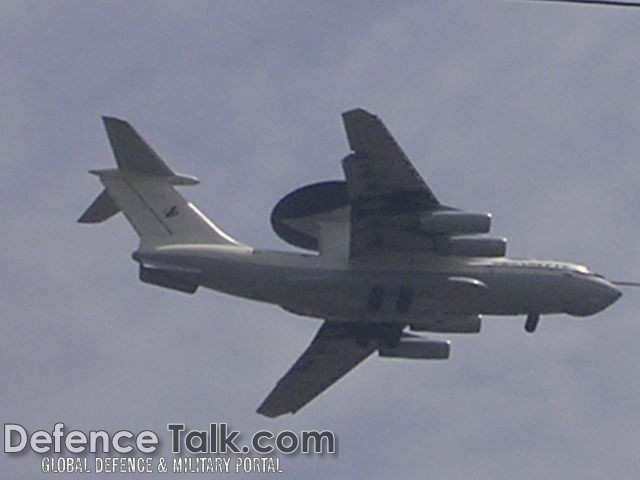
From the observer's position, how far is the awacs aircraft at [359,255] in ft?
116

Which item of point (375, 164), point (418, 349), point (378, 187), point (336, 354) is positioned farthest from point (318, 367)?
point (375, 164)

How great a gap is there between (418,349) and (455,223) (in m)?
4.96

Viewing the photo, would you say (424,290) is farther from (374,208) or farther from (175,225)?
(175,225)

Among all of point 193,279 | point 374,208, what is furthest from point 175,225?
point 374,208

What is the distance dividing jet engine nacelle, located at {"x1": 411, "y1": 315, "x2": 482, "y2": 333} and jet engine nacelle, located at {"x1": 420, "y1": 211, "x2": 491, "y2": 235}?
9.31 ft

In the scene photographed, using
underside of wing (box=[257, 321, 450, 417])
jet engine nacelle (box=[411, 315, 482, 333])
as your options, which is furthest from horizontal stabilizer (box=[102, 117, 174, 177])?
jet engine nacelle (box=[411, 315, 482, 333])

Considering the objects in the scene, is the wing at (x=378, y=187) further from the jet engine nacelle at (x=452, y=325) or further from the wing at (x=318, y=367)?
the wing at (x=318, y=367)

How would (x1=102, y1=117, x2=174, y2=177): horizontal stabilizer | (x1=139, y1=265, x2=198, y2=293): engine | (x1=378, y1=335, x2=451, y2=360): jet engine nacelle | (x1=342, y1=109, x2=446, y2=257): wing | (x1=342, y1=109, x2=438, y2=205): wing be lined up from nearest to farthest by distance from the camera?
1. (x1=342, y1=109, x2=438, y2=205): wing
2. (x1=342, y1=109, x2=446, y2=257): wing
3. (x1=139, y1=265, x2=198, y2=293): engine
4. (x1=102, y1=117, x2=174, y2=177): horizontal stabilizer
5. (x1=378, y1=335, x2=451, y2=360): jet engine nacelle

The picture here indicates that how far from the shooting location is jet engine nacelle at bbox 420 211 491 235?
114 ft

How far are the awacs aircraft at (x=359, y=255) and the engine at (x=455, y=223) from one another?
28 mm

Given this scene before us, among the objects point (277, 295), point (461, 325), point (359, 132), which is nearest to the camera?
point (359, 132)

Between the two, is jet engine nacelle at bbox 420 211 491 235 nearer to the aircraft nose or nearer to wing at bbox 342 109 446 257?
wing at bbox 342 109 446 257

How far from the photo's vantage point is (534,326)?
3762 cm

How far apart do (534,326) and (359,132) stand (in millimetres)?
7066
